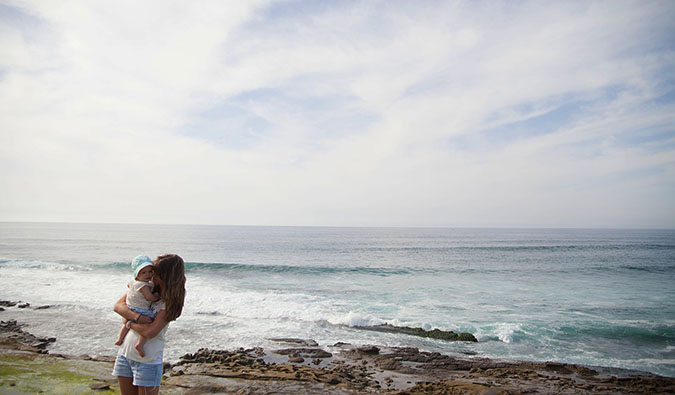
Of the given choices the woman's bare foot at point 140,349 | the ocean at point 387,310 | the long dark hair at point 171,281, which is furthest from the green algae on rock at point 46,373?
the long dark hair at point 171,281

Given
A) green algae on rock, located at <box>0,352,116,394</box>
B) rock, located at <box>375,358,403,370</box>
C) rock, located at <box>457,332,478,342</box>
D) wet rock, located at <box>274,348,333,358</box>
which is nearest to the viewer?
green algae on rock, located at <box>0,352,116,394</box>

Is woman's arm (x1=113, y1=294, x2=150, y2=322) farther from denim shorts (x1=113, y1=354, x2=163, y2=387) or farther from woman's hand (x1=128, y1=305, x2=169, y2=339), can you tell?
denim shorts (x1=113, y1=354, x2=163, y2=387)

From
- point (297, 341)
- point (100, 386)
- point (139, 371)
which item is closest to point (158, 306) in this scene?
point (139, 371)

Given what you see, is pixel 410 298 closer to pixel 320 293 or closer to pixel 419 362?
pixel 320 293

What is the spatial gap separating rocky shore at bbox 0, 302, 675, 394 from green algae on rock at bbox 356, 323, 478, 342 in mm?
1884

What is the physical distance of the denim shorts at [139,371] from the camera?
3484 mm

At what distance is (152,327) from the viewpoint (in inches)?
134

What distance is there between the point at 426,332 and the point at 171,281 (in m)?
10.3

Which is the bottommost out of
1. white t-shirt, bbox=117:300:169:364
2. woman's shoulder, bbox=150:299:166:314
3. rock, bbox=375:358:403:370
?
rock, bbox=375:358:403:370

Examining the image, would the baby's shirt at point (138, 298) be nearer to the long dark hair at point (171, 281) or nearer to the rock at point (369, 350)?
the long dark hair at point (171, 281)

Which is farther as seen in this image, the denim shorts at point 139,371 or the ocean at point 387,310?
the ocean at point 387,310

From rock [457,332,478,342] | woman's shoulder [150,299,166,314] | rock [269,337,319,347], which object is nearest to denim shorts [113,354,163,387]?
woman's shoulder [150,299,166,314]

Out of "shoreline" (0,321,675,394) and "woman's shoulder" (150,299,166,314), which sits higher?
"woman's shoulder" (150,299,166,314)

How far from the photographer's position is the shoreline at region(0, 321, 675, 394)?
6.92 m
